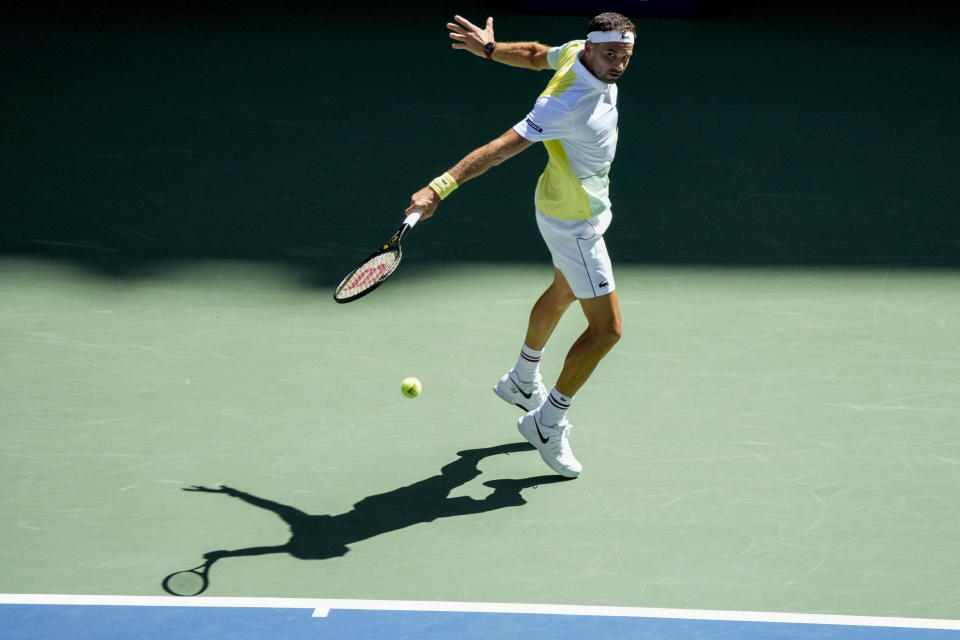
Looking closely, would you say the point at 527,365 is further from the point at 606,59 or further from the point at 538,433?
the point at 606,59

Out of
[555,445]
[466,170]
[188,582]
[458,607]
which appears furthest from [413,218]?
[188,582]

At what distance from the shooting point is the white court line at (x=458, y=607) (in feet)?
16.8

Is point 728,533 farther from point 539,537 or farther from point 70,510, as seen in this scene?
point 70,510

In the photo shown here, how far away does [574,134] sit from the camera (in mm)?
5754

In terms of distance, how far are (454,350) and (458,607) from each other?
230 cm

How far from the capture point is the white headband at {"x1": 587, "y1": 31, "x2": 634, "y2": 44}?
5688 mm

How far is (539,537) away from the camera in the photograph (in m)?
5.72

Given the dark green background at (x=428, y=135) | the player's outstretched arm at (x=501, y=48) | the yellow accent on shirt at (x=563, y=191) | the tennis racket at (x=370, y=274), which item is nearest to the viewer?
the tennis racket at (x=370, y=274)

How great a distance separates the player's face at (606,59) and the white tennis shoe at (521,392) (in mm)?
1583

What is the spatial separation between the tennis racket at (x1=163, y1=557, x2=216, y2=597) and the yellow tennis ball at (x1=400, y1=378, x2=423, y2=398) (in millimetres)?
1456

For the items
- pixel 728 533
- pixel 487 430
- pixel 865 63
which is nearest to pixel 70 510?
pixel 487 430

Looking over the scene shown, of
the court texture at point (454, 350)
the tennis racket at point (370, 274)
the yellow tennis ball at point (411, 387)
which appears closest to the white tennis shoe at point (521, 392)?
the court texture at point (454, 350)

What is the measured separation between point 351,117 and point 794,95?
11.7 ft

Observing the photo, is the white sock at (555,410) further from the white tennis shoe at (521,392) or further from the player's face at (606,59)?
the player's face at (606,59)
